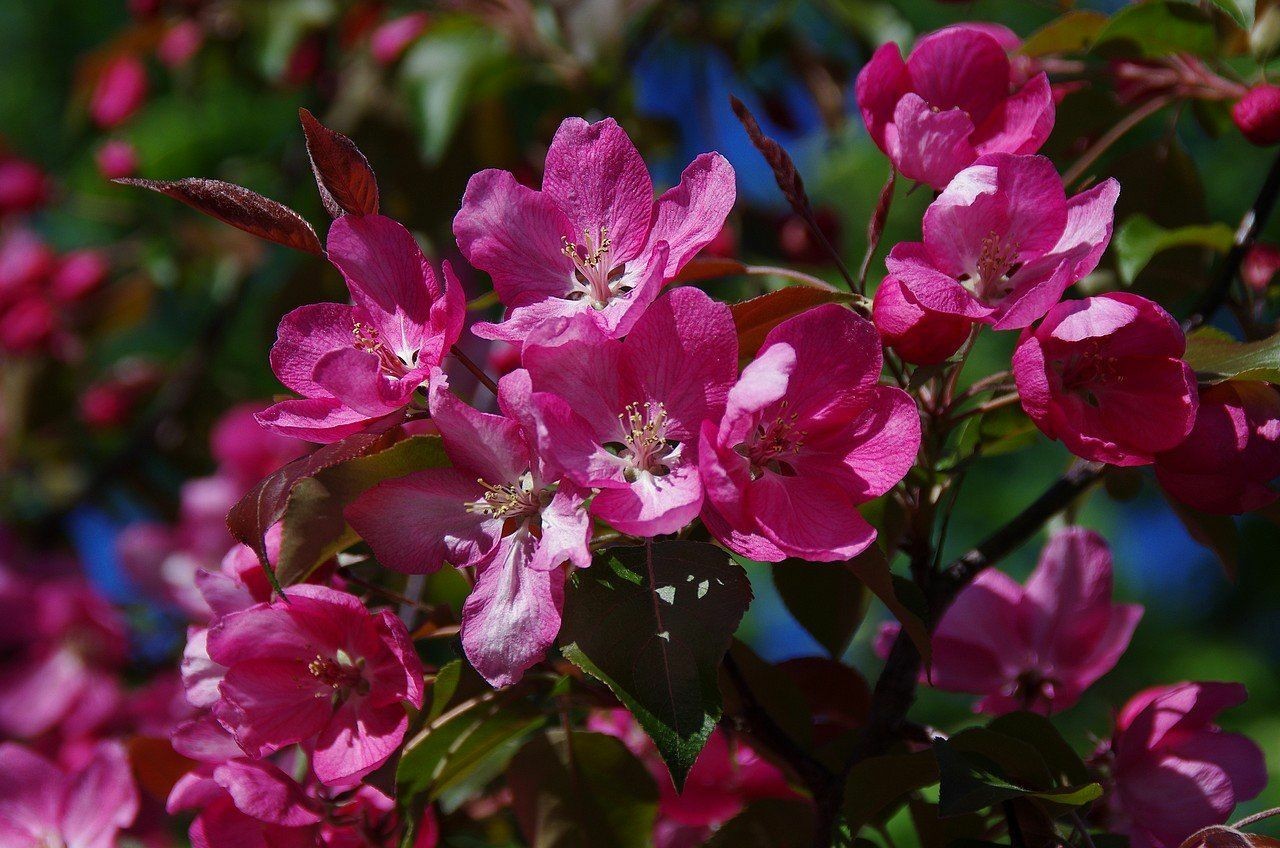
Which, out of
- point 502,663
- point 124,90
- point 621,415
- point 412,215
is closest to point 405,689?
point 502,663

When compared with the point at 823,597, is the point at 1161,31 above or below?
above

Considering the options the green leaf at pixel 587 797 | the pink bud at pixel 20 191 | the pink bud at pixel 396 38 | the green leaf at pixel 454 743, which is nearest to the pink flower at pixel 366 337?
the green leaf at pixel 454 743

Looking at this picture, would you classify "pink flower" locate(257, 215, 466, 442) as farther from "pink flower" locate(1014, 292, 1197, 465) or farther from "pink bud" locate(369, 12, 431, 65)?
"pink bud" locate(369, 12, 431, 65)

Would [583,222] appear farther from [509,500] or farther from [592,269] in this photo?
[509,500]

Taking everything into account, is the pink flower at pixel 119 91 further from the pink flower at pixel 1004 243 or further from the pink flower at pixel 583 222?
the pink flower at pixel 1004 243

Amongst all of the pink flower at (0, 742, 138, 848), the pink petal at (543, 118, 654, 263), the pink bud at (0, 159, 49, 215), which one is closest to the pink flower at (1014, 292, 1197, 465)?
the pink petal at (543, 118, 654, 263)

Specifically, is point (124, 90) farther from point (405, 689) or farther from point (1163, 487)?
point (1163, 487)

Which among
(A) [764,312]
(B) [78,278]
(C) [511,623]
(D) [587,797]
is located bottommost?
(B) [78,278]

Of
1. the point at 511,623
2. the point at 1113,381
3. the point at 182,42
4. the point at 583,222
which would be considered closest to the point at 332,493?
the point at 511,623
